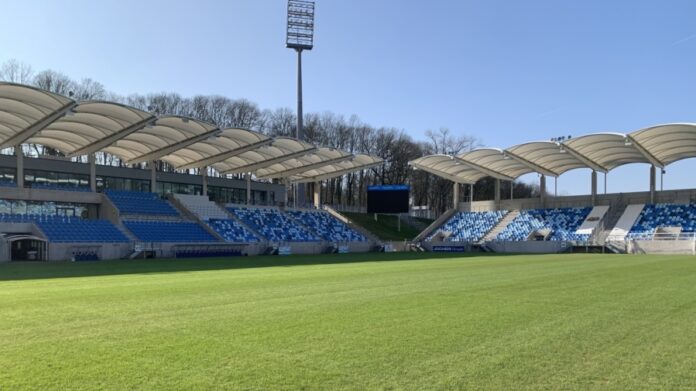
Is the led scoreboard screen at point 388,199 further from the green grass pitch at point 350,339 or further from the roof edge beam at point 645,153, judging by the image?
the green grass pitch at point 350,339

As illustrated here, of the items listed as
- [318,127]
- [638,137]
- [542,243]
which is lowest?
[542,243]

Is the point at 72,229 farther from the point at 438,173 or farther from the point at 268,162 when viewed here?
the point at 438,173

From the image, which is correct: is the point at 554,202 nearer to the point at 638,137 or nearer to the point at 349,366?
the point at 638,137

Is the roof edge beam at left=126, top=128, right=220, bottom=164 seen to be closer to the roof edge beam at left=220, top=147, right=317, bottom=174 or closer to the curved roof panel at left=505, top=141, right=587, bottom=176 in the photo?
the roof edge beam at left=220, top=147, right=317, bottom=174

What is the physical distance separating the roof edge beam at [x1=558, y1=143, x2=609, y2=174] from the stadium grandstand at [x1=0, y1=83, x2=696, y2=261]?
13 cm

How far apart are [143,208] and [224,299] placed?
116 ft

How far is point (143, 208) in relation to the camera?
4525 centimetres

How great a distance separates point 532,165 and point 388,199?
1604 cm

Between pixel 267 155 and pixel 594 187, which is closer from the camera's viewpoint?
pixel 267 155

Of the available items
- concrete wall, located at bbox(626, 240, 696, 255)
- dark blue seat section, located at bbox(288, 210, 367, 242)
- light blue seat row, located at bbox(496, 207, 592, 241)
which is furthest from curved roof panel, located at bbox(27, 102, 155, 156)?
concrete wall, located at bbox(626, 240, 696, 255)

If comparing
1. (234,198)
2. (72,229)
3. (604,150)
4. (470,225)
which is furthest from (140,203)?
(604,150)

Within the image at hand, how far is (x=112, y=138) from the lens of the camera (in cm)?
4044

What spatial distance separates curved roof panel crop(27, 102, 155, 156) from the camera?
35.3 meters

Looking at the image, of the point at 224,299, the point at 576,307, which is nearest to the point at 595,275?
the point at 576,307
